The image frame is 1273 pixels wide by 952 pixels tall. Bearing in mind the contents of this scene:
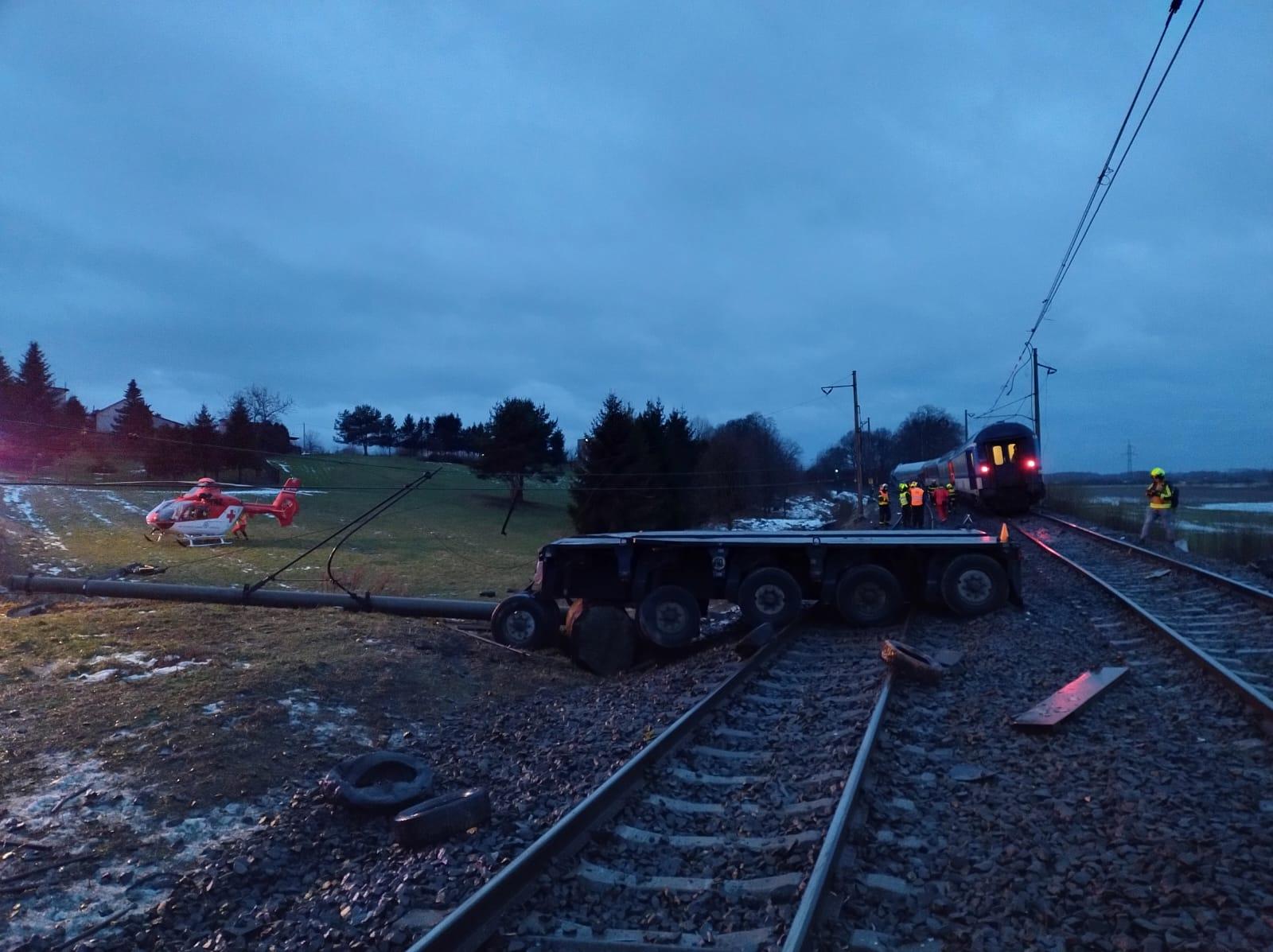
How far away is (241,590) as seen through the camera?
53.2ft

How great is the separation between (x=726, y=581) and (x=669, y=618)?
3.74 feet

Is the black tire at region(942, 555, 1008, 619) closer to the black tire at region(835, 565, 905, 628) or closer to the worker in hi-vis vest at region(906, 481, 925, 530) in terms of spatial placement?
the black tire at region(835, 565, 905, 628)

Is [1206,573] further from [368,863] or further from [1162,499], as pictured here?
[368,863]

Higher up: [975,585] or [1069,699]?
[975,585]

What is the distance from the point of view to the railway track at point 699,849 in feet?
14.3

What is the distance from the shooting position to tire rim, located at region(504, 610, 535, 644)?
44.7ft

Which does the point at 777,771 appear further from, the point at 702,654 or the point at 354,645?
the point at 354,645

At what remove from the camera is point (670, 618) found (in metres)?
13.4

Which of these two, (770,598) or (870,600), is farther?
(870,600)

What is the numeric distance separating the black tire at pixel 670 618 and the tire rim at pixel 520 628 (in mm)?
1688

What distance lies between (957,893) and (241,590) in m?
14.5

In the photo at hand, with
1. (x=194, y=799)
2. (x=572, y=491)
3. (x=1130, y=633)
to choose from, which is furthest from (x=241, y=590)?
(x=572, y=491)

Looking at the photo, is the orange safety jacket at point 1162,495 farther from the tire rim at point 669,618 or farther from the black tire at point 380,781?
the black tire at point 380,781

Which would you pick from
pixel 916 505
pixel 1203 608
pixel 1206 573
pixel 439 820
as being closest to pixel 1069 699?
pixel 439 820
